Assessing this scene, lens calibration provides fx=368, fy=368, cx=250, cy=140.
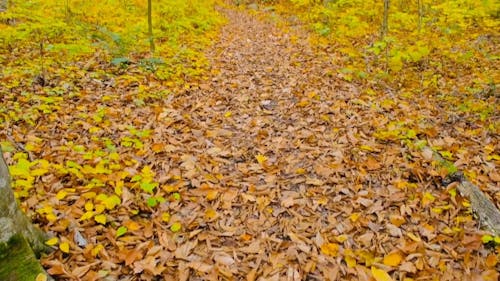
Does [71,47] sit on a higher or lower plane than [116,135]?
higher

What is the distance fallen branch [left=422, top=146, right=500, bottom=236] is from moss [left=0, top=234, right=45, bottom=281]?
364cm

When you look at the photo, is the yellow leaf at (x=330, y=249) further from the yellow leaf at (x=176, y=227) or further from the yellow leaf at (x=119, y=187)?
the yellow leaf at (x=119, y=187)

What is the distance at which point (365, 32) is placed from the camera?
1088 centimetres

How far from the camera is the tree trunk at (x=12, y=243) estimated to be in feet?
7.49

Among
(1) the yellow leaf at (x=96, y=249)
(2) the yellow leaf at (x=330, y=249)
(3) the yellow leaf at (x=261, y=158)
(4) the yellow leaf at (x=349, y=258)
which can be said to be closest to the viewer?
(1) the yellow leaf at (x=96, y=249)

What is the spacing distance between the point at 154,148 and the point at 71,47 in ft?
11.3

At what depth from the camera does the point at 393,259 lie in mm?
3057

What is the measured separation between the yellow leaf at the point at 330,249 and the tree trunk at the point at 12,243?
6.93ft

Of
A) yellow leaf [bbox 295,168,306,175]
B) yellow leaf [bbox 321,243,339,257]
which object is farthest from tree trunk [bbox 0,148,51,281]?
yellow leaf [bbox 295,168,306,175]

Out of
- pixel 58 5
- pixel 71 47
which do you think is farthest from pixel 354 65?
pixel 58 5

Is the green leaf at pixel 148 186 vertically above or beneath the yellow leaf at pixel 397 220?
above

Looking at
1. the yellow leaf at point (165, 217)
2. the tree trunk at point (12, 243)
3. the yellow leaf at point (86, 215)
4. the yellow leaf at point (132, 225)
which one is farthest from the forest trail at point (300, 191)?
the tree trunk at point (12, 243)

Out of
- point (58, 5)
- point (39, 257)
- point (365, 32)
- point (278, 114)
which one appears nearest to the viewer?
point (39, 257)

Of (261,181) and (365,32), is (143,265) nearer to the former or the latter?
(261,181)
